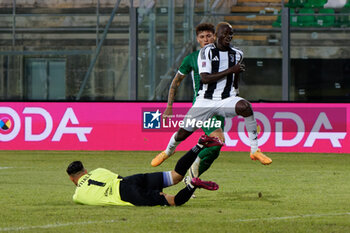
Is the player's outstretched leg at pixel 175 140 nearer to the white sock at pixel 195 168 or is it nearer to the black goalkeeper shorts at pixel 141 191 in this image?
the white sock at pixel 195 168

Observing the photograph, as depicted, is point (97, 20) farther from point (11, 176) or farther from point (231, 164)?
point (11, 176)

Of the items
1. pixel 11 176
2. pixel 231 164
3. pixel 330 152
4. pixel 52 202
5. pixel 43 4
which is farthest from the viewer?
pixel 43 4

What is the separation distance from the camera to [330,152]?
54.5 ft

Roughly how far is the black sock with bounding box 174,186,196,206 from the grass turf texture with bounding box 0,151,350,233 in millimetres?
80

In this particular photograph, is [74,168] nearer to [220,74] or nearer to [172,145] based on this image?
[172,145]

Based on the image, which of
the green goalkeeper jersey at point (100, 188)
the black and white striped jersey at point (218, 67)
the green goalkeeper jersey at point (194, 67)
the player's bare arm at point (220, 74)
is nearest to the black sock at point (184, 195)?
the green goalkeeper jersey at point (100, 188)

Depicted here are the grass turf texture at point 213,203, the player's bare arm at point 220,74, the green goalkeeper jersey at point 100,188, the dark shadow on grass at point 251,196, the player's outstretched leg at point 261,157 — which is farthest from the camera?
the dark shadow on grass at point 251,196

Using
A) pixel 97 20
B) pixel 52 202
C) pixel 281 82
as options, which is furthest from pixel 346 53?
pixel 52 202

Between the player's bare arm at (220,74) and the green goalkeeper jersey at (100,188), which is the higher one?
the player's bare arm at (220,74)

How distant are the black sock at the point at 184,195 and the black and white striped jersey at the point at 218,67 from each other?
1311mm

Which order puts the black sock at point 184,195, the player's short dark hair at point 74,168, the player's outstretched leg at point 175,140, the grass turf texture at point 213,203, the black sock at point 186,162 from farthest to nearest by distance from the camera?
the player's outstretched leg at point 175,140 → the black sock at point 186,162 → the player's short dark hair at point 74,168 → the black sock at point 184,195 → the grass turf texture at point 213,203

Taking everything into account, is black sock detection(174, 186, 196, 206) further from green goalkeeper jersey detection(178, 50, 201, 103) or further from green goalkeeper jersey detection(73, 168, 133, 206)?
green goalkeeper jersey detection(178, 50, 201, 103)

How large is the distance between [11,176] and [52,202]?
3.49 m

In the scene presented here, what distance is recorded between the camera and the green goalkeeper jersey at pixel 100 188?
796 centimetres
